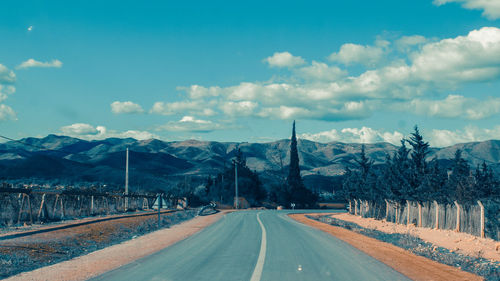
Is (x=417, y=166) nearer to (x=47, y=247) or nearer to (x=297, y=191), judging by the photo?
(x=47, y=247)

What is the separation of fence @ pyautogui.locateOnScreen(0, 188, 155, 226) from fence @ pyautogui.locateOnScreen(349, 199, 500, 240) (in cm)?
2450

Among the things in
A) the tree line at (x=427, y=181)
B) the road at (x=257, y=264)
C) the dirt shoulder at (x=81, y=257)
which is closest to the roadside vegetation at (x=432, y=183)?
the tree line at (x=427, y=181)

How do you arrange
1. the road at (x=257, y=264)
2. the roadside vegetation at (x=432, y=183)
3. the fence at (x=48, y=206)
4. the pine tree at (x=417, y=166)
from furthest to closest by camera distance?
the pine tree at (x=417, y=166)
the fence at (x=48, y=206)
the roadside vegetation at (x=432, y=183)
the road at (x=257, y=264)

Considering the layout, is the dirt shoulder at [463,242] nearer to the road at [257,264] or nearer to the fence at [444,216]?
the fence at [444,216]

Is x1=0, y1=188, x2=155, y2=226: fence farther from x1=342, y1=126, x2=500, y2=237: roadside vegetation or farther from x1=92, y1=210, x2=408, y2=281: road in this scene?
x1=342, y1=126, x2=500, y2=237: roadside vegetation

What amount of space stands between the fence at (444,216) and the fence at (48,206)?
2450 centimetres

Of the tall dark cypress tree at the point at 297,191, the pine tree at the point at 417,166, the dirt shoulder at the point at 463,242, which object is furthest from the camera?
the tall dark cypress tree at the point at 297,191

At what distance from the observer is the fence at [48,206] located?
90.6ft

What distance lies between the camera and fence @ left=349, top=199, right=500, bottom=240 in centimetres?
2191

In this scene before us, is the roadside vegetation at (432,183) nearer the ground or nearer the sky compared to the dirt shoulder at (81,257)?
nearer the sky

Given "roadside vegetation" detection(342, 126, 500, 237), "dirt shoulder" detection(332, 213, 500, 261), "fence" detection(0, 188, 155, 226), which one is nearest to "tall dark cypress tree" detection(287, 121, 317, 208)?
"roadside vegetation" detection(342, 126, 500, 237)

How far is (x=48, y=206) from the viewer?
126ft

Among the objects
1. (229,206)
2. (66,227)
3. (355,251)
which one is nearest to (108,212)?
(66,227)

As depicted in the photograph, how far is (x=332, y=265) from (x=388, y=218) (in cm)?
3441
